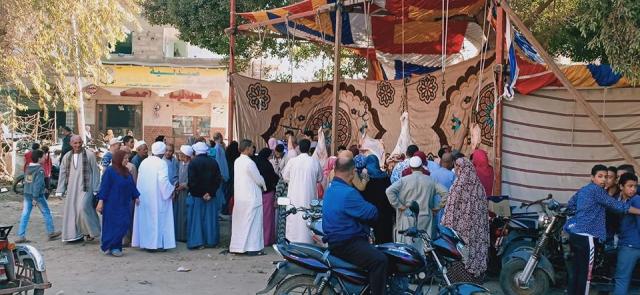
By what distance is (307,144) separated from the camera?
377 inches

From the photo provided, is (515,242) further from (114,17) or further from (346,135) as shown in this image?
(114,17)

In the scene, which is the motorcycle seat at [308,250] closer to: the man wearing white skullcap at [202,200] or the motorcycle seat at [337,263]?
the motorcycle seat at [337,263]

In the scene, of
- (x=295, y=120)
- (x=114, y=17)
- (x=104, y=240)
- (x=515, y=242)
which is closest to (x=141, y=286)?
(x=104, y=240)

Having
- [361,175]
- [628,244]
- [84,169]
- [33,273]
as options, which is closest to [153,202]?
[84,169]

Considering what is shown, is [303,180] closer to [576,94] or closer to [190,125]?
[576,94]

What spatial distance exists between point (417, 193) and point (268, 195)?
3.40 meters

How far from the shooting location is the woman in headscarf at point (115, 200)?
30.7 feet

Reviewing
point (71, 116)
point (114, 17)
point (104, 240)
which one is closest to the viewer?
point (104, 240)

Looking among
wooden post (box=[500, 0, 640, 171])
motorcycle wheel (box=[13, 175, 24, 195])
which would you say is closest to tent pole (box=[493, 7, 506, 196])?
wooden post (box=[500, 0, 640, 171])

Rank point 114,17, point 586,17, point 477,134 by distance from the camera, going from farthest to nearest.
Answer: point 114,17, point 477,134, point 586,17

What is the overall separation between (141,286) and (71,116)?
77.9 feet

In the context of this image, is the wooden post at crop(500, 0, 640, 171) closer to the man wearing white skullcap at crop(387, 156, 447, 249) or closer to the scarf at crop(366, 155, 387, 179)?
the man wearing white skullcap at crop(387, 156, 447, 249)

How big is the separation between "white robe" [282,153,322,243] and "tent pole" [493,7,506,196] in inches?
91.6

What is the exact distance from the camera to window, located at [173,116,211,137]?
30453 mm
